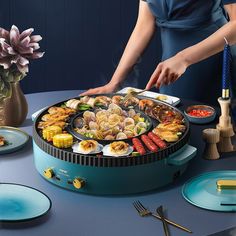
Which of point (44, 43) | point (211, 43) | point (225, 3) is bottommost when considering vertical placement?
point (44, 43)

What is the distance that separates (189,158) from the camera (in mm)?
1812

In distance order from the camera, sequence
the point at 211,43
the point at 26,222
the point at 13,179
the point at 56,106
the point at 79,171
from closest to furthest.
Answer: the point at 26,222 < the point at 79,171 < the point at 13,179 < the point at 56,106 < the point at 211,43

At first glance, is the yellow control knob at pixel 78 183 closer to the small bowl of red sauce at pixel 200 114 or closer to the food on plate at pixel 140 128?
the food on plate at pixel 140 128

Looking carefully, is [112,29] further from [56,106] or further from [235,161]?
[235,161]

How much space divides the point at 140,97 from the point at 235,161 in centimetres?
46

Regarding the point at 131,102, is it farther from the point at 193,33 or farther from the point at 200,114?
the point at 193,33

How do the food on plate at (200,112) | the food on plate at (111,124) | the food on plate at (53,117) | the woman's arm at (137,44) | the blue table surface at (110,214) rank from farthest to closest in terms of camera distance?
1. the woman's arm at (137,44)
2. the food on plate at (200,112)
3. the food on plate at (53,117)
4. the food on plate at (111,124)
5. the blue table surface at (110,214)

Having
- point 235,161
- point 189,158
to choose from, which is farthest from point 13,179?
point 235,161

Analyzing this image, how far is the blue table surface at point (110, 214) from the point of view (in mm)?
1559

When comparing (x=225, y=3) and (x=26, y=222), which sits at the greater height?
(x=225, y=3)

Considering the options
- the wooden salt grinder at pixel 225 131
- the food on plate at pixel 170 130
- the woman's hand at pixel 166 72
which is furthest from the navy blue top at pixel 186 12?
the food on plate at pixel 170 130

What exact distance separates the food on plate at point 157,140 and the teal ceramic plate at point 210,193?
0.14 m

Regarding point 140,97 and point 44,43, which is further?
point 44,43

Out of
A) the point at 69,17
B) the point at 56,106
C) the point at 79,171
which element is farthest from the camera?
the point at 69,17
